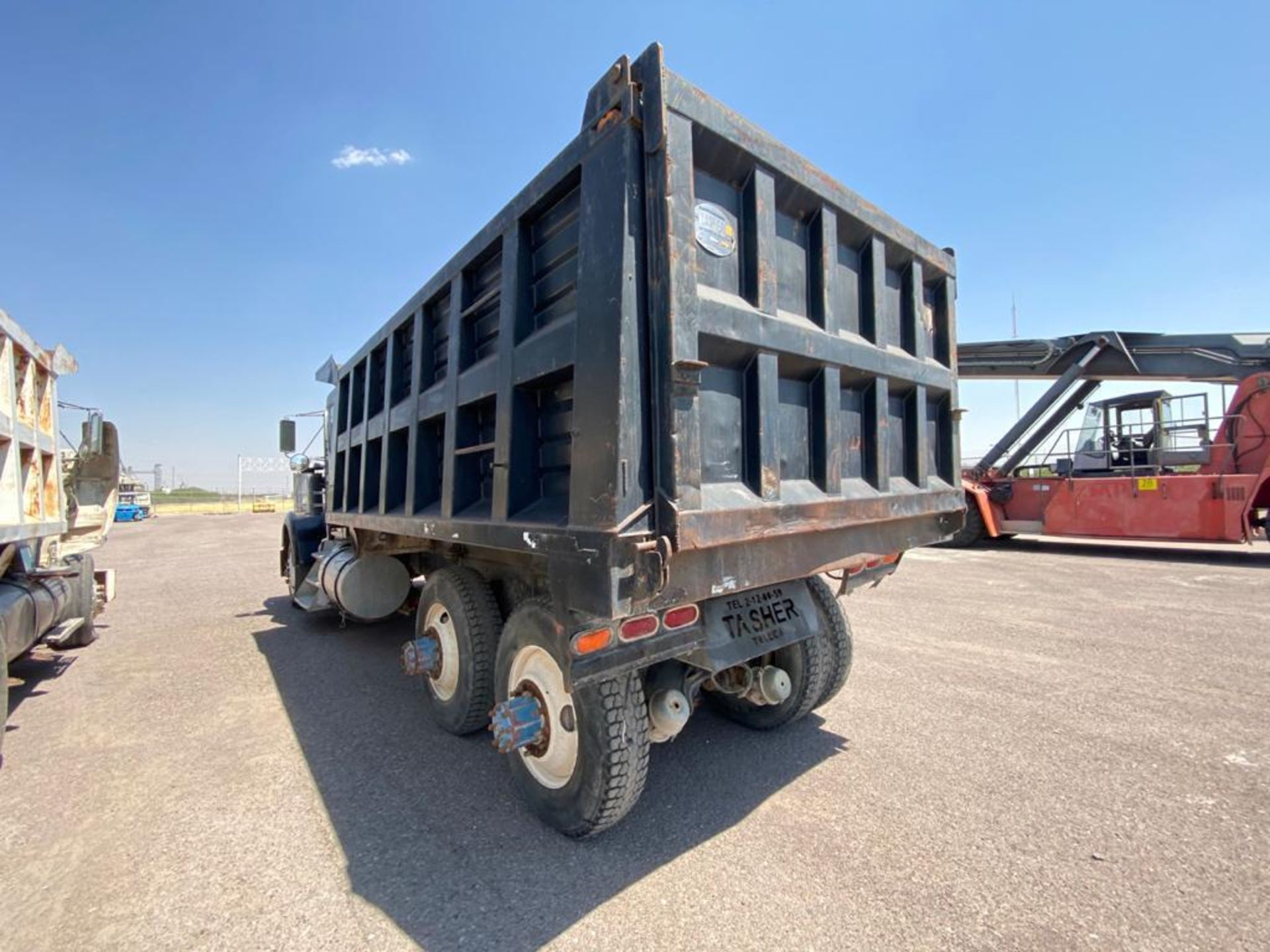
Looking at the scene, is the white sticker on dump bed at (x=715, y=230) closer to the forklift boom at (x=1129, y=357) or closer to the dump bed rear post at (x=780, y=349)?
the dump bed rear post at (x=780, y=349)

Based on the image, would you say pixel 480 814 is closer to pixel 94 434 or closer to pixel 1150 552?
pixel 94 434

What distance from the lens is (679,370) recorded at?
2025 millimetres

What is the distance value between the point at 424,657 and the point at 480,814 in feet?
3.90

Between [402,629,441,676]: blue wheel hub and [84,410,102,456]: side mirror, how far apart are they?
4.90 meters

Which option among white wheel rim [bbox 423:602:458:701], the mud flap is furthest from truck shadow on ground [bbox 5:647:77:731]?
the mud flap

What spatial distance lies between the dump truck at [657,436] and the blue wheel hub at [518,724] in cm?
1

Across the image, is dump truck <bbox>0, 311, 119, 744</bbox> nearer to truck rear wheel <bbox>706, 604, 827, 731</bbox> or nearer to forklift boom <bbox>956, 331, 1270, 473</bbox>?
truck rear wheel <bbox>706, 604, 827, 731</bbox>

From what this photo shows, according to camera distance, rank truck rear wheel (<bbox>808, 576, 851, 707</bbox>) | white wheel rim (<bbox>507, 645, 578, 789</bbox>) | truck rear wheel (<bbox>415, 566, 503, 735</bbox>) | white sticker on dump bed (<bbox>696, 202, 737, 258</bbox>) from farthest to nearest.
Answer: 1. truck rear wheel (<bbox>808, 576, 851, 707</bbox>)
2. truck rear wheel (<bbox>415, 566, 503, 735</bbox>)
3. white wheel rim (<bbox>507, 645, 578, 789</bbox>)
4. white sticker on dump bed (<bbox>696, 202, 737, 258</bbox>)

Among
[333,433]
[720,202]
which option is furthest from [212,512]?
[720,202]

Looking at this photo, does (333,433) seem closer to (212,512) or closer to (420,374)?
(420,374)

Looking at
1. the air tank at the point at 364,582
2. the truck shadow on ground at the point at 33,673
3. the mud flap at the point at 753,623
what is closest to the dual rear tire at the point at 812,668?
the mud flap at the point at 753,623

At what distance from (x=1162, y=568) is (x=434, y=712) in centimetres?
1151

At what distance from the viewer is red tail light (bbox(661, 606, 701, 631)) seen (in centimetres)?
235

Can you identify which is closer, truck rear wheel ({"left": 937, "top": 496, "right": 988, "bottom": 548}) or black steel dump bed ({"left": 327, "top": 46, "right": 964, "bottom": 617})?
black steel dump bed ({"left": 327, "top": 46, "right": 964, "bottom": 617})
